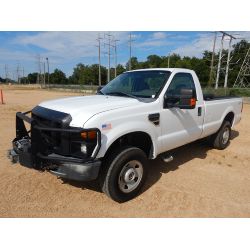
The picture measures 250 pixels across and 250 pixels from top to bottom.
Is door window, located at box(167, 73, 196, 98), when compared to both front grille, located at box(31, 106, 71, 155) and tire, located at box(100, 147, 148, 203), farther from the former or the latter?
front grille, located at box(31, 106, 71, 155)

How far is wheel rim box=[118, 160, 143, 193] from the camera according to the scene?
11.8 feet

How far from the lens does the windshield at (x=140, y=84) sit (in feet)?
13.8

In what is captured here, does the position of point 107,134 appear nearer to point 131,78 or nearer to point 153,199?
point 153,199

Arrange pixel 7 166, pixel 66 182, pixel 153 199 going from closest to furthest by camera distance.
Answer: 1. pixel 153 199
2. pixel 66 182
3. pixel 7 166

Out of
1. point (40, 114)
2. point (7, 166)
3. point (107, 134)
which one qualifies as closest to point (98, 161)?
point (107, 134)

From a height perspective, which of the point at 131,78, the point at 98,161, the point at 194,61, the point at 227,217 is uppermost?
the point at 194,61

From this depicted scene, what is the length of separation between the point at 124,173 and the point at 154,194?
2.26ft

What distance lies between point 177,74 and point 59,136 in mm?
2453

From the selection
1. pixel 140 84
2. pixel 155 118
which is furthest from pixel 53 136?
pixel 140 84

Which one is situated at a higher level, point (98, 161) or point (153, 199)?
point (98, 161)

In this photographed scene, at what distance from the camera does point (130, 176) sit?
3.70 meters

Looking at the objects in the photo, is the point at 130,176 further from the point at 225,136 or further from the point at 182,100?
the point at 225,136

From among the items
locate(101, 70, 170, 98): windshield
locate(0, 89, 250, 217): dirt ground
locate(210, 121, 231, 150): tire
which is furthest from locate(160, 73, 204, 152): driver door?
locate(210, 121, 231, 150): tire

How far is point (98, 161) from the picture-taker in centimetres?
313
